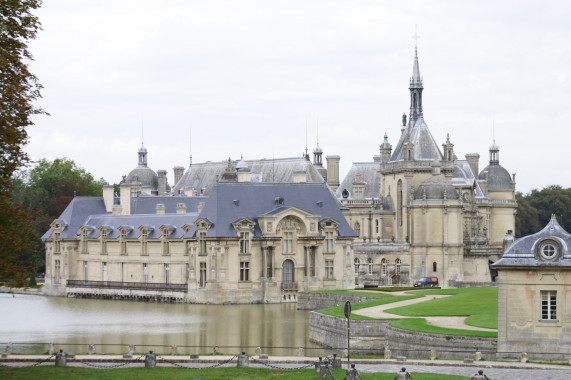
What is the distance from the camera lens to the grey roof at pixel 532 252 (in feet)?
156

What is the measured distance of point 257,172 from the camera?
119m

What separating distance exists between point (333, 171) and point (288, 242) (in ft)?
112

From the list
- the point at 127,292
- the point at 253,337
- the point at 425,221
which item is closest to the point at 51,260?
the point at 127,292

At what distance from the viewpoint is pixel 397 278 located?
105m

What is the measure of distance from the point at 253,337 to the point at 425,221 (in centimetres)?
4383

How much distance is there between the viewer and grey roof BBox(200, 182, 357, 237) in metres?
89.5

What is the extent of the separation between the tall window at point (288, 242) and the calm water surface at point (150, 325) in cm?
544

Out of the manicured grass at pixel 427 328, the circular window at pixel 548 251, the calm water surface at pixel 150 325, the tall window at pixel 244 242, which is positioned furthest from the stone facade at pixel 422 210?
the circular window at pixel 548 251

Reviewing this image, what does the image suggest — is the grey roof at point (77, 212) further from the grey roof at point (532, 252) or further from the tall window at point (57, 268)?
the grey roof at point (532, 252)

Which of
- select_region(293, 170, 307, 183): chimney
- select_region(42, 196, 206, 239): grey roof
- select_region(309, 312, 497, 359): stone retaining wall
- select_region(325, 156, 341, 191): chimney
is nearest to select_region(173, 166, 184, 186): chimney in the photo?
select_region(325, 156, 341, 191): chimney

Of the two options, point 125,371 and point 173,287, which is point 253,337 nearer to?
point 125,371

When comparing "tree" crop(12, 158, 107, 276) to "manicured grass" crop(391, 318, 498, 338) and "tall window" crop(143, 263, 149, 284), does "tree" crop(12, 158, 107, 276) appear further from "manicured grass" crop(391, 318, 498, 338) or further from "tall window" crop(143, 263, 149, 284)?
"manicured grass" crop(391, 318, 498, 338)

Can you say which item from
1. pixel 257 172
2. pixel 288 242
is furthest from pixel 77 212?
pixel 288 242

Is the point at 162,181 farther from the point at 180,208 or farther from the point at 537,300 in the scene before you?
the point at 537,300
